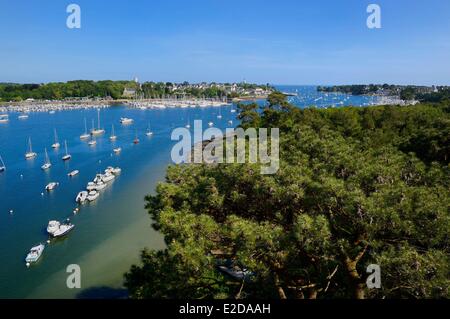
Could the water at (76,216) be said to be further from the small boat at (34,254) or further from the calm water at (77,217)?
the small boat at (34,254)

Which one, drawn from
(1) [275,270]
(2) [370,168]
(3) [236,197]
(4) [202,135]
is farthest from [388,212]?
(4) [202,135]

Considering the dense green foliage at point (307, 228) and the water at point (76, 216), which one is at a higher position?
the dense green foliage at point (307, 228)

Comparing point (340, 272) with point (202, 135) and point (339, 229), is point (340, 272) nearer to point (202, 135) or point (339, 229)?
point (339, 229)

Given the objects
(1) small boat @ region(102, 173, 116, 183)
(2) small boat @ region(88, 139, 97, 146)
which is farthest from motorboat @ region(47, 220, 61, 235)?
(2) small boat @ region(88, 139, 97, 146)

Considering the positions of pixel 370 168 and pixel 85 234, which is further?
pixel 85 234

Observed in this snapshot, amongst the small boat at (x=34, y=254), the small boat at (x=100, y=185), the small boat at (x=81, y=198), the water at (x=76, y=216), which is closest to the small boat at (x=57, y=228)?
the water at (x=76, y=216)

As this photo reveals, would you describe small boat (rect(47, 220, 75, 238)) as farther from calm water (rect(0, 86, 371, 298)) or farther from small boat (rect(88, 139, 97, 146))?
small boat (rect(88, 139, 97, 146))
